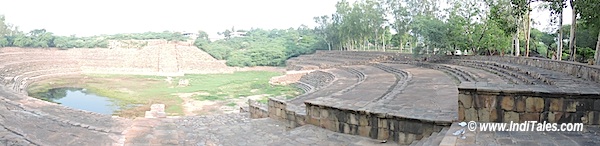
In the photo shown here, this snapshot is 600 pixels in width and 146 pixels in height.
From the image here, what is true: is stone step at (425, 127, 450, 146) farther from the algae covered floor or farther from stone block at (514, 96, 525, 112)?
the algae covered floor

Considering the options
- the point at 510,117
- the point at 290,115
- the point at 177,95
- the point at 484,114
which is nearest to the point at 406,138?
the point at 484,114

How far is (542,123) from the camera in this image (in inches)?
202

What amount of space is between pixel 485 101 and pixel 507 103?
0.26m

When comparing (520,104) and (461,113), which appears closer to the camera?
(520,104)

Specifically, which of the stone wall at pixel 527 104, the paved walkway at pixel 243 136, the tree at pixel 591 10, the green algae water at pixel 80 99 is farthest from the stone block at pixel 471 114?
the green algae water at pixel 80 99

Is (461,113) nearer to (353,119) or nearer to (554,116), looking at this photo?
(554,116)

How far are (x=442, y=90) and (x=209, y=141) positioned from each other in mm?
7095

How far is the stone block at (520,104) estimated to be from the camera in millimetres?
5164

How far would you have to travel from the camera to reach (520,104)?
518cm

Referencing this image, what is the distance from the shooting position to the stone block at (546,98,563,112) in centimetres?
508

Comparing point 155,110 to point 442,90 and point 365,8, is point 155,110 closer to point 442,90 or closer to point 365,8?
point 442,90

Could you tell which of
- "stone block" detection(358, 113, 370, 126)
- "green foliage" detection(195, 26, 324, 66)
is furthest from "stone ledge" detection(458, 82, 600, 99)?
"green foliage" detection(195, 26, 324, 66)

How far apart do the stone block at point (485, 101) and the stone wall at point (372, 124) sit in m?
0.53

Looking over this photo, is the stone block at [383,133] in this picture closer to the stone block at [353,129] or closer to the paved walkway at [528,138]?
the stone block at [353,129]
